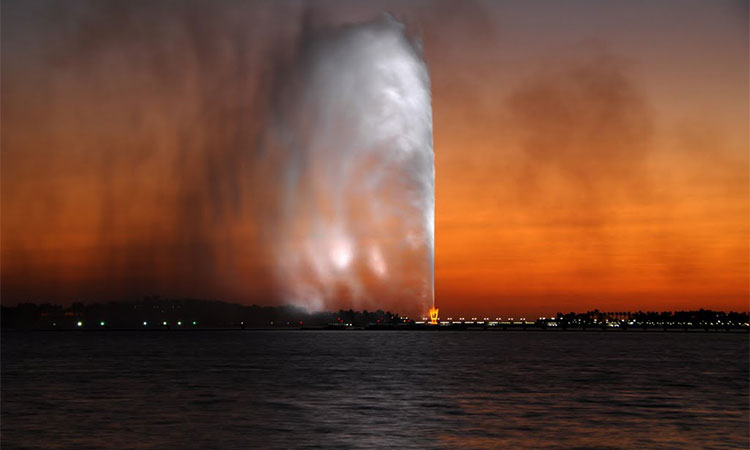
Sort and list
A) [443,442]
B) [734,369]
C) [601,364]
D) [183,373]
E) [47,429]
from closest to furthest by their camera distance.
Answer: [443,442] → [47,429] → [183,373] → [734,369] → [601,364]

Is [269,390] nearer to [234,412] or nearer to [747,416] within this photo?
[234,412]

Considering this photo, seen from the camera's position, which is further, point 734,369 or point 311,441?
point 734,369

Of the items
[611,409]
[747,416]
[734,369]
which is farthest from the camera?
[734,369]

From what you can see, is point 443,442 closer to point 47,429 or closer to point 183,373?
point 47,429

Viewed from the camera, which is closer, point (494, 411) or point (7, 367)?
point (494, 411)

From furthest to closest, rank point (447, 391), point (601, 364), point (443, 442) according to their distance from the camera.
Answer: point (601, 364) < point (447, 391) < point (443, 442)

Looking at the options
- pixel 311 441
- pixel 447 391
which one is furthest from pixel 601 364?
pixel 311 441

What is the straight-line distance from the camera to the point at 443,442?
33156mm

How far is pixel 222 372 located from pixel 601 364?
38.7 m

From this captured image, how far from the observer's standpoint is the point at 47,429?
36344mm

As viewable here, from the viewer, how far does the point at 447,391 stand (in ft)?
176

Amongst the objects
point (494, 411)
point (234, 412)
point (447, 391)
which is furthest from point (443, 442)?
point (447, 391)

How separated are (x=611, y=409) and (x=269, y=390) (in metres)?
21.4

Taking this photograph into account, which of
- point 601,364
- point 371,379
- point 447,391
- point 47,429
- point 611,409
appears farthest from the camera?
point 601,364
